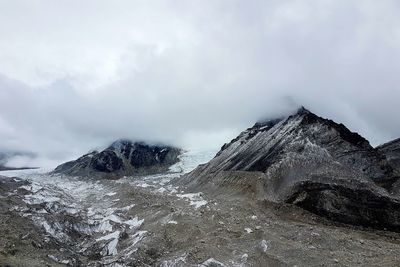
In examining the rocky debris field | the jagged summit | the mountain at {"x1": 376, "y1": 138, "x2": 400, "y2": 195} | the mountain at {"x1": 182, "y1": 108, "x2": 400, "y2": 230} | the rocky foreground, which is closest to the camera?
the rocky debris field

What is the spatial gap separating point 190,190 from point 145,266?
3731cm

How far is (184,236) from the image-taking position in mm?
37062

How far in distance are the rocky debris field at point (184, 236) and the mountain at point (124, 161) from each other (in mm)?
79586

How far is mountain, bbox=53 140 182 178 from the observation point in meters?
133

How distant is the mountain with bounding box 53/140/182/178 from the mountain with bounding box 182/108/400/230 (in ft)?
208

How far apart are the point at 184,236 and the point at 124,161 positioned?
108m

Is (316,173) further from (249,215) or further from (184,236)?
(184,236)

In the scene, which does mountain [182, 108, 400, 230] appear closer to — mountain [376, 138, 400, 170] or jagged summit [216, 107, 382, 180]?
jagged summit [216, 107, 382, 180]

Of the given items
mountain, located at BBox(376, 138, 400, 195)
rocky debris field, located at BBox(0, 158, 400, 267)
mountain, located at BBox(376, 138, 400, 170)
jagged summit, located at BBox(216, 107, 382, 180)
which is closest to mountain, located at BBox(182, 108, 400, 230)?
jagged summit, located at BBox(216, 107, 382, 180)

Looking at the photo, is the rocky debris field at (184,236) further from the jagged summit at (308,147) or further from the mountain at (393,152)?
the mountain at (393,152)

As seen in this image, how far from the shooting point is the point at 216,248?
32719mm

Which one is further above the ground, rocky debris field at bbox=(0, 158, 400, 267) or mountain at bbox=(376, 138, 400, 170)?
→ mountain at bbox=(376, 138, 400, 170)

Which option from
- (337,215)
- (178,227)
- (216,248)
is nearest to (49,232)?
(178,227)

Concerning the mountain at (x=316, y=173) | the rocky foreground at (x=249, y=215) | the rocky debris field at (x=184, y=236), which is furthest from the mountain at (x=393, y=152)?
the rocky debris field at (x=184, y=236)
